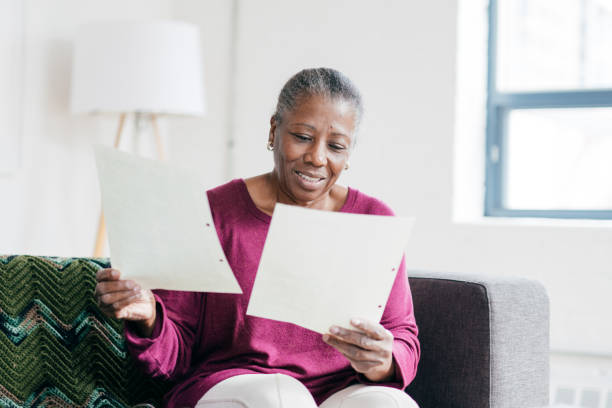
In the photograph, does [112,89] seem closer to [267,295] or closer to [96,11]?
[96,11]

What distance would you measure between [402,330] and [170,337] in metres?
0.42

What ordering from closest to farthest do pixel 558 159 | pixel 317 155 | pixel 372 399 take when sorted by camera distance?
pixel 372 399, pixel 317 155, pixel 558 159

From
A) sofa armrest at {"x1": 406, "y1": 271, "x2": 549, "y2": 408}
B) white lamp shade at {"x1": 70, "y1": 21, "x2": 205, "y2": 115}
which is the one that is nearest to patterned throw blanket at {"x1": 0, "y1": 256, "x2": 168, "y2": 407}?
sofa armrest at {"x1": 406, "y1": 271, "x2": 549, "y2": 408}

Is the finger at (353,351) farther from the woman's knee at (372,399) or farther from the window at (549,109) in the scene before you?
the window at (549,109)

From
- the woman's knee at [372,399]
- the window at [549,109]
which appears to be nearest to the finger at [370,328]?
the woman's knee at [372,399]

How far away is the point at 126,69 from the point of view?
267 cm

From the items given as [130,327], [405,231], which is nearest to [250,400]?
[130,327]

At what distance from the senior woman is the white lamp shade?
135 cm

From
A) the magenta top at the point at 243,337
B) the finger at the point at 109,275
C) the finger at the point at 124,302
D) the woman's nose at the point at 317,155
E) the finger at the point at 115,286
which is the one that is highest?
the woman's nose at the point at 317,155

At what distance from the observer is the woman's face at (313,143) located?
1.35 m

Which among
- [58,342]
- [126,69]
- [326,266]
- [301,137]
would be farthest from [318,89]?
[126,69]

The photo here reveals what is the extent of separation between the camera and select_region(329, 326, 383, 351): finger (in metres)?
1.15

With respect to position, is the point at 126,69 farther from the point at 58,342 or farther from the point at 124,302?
the point at 124,302

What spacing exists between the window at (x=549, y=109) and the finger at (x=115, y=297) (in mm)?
2248
